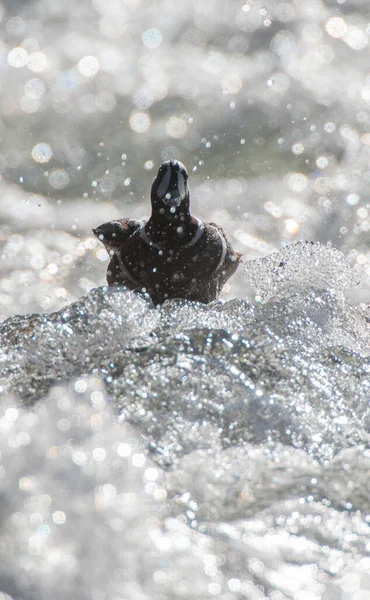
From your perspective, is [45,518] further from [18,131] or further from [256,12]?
[256,12]

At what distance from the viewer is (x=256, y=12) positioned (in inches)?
418

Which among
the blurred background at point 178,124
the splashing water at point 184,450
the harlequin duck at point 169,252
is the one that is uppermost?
the blurred background at point 178,124

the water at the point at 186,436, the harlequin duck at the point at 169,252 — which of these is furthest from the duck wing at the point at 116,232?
the water at the point at 186,436

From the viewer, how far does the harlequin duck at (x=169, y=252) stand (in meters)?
3.83

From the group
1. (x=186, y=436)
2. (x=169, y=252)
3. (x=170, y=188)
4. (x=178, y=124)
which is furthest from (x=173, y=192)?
(x=178, y=124)

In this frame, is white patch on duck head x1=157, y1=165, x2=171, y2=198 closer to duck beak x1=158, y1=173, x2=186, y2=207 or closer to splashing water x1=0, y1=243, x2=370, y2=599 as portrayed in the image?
duck beak x1=158, y1=173, x2=186, y2=207

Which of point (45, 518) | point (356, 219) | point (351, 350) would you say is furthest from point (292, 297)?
point (356, 219)

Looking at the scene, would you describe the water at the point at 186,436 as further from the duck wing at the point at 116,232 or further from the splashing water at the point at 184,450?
the duck wing at the point at 116,232

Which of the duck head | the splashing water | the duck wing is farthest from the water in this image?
the duck head

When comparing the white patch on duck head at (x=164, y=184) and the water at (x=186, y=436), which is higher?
the white patch on duck head at (x=164, y=184)

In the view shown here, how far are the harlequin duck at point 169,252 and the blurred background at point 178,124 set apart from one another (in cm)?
254

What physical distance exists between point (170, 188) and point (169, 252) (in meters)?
0.39

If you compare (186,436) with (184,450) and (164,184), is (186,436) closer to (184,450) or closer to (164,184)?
(184,450)

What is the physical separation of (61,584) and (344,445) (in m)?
1.41
